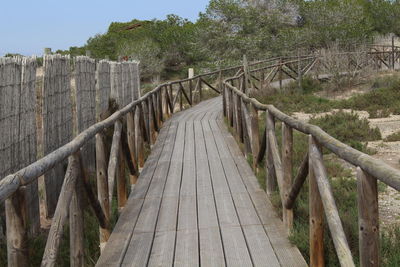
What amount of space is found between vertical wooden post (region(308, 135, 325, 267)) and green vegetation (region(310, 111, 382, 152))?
608 centimetres

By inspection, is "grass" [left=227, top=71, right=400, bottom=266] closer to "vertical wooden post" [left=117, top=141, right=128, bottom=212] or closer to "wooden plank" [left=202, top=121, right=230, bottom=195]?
"wooden plank" [left=202, top=121, right=230, bottom=195]

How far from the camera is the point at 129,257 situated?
4035 mm

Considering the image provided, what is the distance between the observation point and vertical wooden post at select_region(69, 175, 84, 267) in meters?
3.49

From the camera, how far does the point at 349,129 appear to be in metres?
11.1

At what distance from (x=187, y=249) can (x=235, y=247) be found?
1.33ft

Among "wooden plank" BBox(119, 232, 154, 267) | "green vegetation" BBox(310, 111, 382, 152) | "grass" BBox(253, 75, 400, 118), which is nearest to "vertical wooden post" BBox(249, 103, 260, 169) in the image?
"wooden plank" BBox(119, 232, 154, 267)

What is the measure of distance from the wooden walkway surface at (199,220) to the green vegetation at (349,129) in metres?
3.34

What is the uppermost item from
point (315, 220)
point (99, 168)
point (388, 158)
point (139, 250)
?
point (99, 168)

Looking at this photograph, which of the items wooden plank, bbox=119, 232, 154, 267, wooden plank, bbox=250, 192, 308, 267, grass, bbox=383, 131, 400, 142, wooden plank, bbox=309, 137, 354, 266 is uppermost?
wooden plank, bbox=309, 137, 354, 266

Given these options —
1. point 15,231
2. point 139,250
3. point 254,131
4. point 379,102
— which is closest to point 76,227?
point 139,250

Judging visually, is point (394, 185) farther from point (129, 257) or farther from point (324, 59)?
point (324, 59)

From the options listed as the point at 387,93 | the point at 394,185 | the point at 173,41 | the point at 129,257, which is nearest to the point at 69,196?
the point at 129,257

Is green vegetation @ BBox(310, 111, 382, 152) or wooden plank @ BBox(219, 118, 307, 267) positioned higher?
green vegetation @ BBox(310, 111, 382, 152)

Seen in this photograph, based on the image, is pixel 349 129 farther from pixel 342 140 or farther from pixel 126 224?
pixel 126 224
